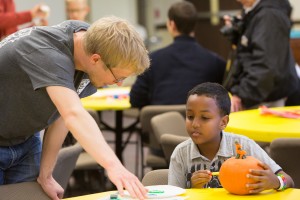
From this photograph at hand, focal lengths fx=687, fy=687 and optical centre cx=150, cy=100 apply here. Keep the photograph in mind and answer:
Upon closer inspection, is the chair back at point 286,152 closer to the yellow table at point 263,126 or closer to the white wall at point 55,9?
the yellow table at point 263,126

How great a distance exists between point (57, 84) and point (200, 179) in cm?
67

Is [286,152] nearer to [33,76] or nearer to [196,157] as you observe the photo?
[196,157]

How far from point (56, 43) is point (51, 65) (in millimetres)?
173

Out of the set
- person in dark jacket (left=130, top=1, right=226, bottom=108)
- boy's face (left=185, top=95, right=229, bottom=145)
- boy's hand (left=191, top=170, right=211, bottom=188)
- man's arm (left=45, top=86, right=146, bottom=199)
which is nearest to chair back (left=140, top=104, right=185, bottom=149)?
person in dark jacket (left=130, top=1, right=226, bottom=108)

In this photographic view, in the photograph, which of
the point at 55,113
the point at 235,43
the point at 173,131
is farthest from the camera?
the point at 235,43

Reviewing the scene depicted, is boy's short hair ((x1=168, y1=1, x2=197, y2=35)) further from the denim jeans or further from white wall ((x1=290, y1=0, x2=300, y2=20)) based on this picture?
white wall ((x1=290, y1=0, x2=300, y2=20))

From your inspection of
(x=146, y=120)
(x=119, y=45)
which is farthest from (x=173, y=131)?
(x=119, y=45)

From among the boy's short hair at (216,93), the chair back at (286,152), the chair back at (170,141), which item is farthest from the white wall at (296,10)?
the boy's short hair at (216,93)

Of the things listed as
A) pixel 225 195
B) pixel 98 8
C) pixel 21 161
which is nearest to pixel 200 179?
pixel 225 195

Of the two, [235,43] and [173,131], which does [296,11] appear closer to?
[235,43]

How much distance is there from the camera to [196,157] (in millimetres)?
2895

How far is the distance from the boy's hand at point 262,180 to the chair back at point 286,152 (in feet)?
2.96

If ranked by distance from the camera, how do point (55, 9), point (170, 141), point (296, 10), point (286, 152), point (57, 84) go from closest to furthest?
point (57, 84)
point (286, 152)
point (170, 141)
point (55, 9)
point (296, 10)

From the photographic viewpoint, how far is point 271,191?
251cm
